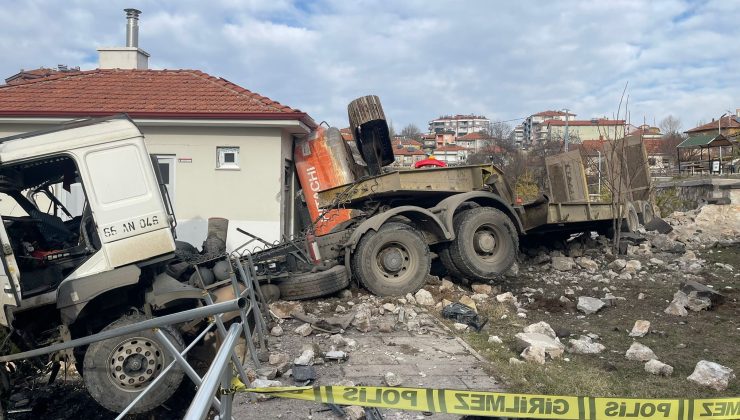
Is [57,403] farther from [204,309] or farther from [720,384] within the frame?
[720,384]

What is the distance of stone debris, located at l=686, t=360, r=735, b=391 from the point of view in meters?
4.96

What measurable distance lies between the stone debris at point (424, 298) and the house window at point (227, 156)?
5.44m

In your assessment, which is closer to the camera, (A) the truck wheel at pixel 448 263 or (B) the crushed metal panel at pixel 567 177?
(A) the truck wheel at pixel 448 263

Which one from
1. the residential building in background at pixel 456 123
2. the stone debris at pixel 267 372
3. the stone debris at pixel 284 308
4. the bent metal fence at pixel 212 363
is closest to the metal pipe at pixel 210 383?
the bent metal fence at pixel 212 363

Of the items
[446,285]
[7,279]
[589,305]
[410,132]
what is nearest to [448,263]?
[446,285]

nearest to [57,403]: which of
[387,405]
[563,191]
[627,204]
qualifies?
[387,405]

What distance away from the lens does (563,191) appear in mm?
12047

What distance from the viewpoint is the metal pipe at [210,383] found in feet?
6.80

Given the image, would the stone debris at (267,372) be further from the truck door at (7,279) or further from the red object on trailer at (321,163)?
the red object on trailer at (321,163)

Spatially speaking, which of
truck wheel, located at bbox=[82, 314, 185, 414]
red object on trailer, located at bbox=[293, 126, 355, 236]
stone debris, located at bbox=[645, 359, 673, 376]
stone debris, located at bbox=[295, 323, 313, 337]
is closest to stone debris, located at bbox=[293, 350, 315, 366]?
stone debris, located at bbox=[295, 323, 313, 337]

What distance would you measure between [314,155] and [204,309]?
9770 millimetres

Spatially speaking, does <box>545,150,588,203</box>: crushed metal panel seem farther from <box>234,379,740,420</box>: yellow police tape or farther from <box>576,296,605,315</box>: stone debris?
<box>234,379,740,420</box>: yellow police tape

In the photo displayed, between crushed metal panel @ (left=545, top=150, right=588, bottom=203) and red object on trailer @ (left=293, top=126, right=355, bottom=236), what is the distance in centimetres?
418

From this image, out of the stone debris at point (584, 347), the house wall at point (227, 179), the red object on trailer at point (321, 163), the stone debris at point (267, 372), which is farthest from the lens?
the red object on trailer at point (321, 163)
